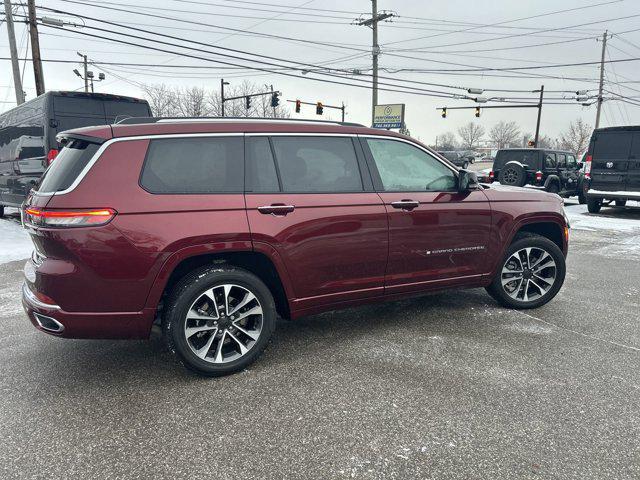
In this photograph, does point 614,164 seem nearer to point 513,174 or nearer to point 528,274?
point 513,174

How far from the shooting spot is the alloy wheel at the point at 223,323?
326 cm

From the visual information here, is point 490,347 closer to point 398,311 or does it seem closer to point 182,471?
point 398,311

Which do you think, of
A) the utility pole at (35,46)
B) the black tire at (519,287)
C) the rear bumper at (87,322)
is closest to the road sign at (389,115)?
the utility pole at (35,46)

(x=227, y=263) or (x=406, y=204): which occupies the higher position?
(x=406, y=204)

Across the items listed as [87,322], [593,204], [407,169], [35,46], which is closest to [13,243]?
[87,322]

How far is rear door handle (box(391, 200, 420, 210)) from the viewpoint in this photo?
12.7 ft

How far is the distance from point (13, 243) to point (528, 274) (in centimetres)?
851

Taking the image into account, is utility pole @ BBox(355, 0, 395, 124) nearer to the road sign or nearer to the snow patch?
the road sign

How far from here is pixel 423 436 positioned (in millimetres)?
2654

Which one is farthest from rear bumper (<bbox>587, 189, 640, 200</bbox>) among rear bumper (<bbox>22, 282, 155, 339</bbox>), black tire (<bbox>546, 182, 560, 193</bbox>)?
rear bumper (<bbox>22, 282, 155, 339</bbox>)

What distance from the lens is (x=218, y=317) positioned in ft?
10.9

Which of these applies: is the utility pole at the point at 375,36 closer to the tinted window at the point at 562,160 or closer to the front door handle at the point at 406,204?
the tinted window at the point at 562,160

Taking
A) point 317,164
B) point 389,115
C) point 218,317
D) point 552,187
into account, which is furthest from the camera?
point 389,115

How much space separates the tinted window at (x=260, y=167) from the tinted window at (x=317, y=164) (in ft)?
0.21
